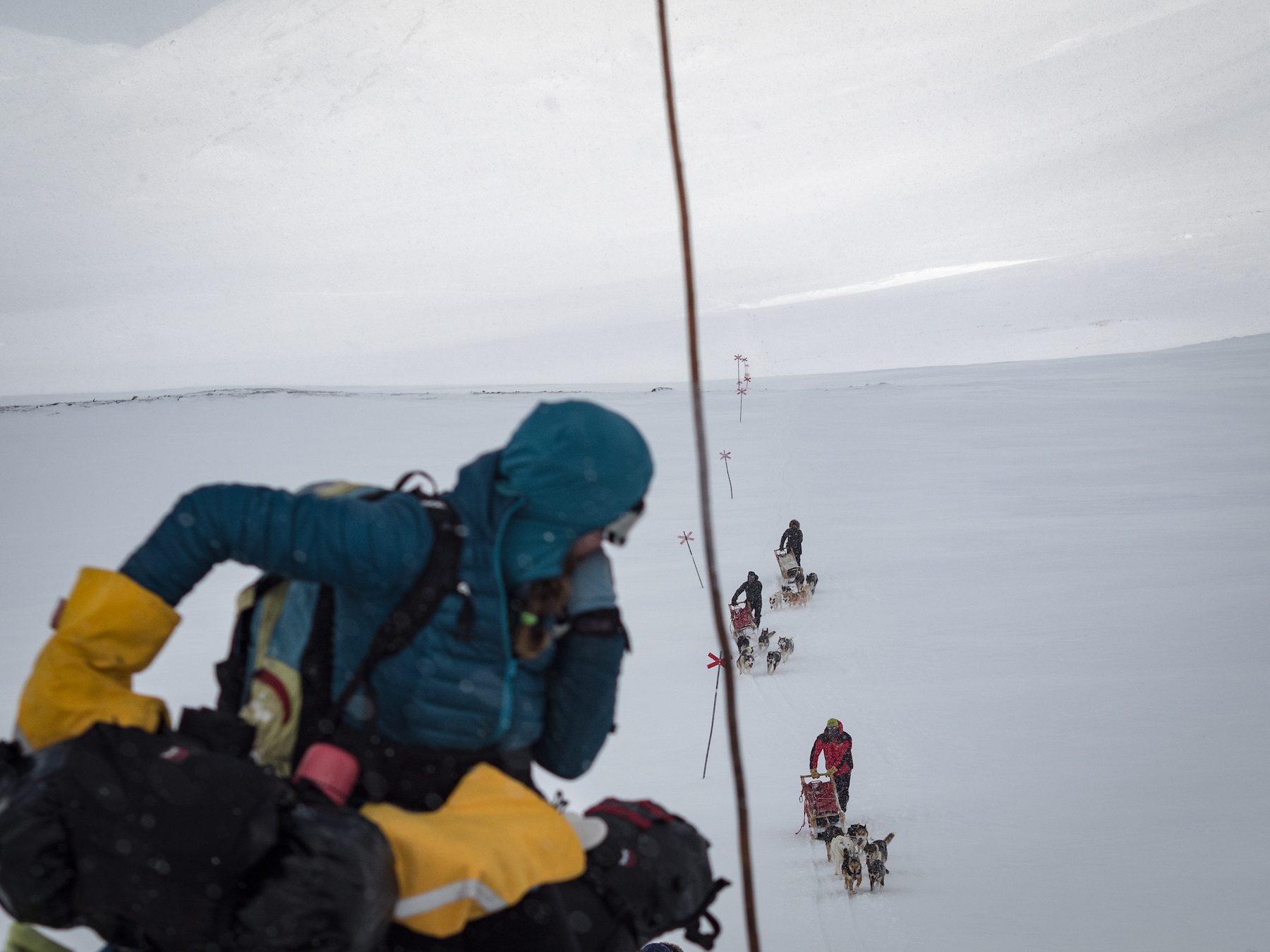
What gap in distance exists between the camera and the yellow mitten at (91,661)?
1747 millimetres

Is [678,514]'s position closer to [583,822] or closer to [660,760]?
[660,760]

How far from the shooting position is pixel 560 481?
187cm

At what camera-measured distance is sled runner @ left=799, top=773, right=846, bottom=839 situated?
786cm

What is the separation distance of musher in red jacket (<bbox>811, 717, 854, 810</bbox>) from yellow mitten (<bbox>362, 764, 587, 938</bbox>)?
6534 mm

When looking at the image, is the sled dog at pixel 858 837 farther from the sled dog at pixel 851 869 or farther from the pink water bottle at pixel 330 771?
the pink water bottle at pixel 330 771

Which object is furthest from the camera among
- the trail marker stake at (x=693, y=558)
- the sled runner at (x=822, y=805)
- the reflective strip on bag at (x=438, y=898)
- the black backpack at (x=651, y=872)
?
the trail marker stake at (x=693, y=558)

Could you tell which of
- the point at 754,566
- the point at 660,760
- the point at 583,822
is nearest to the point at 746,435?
the point at 754,566

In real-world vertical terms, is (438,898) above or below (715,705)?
above

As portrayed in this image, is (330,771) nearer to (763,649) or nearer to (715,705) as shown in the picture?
(715,705)

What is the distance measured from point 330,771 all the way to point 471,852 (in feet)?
0.94

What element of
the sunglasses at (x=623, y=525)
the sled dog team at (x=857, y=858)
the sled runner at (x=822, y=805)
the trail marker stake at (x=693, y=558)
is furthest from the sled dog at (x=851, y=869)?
the trail marker stake at (x=693, y=558)

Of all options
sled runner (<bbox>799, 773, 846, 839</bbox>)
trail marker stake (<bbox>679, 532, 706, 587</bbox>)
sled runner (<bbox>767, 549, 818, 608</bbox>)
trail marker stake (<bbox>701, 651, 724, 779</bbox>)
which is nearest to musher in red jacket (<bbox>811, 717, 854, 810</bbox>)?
sled runner (<bbox>799, 773, 846, 839</bbox>)

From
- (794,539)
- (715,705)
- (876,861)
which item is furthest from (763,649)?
(876,861)

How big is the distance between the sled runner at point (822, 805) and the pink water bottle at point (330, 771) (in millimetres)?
6492
